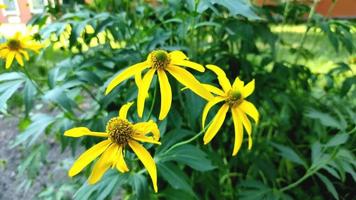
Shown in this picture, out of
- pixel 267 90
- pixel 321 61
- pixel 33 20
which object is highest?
pixel 33 20

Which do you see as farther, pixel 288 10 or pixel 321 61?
pixel 321 61

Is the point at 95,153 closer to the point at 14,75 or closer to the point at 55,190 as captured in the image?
the point at 14,75

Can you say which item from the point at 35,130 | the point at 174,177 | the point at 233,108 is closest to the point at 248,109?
the point at 233,108

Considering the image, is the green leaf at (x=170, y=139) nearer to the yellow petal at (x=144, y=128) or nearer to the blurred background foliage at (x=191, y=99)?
the blurred background foliage at (x=191, y=99)

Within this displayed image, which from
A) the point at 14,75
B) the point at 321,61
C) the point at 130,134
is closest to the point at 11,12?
the point at 14,75

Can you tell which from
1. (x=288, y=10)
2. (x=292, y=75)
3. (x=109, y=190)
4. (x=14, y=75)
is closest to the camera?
(x=109, y=190)

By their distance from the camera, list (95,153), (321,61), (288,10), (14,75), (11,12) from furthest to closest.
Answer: (321,61)
(288,10)
(11,12)
(14,75)
(95,153)

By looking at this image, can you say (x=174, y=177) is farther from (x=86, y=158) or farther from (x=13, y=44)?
(x=13, y=44)

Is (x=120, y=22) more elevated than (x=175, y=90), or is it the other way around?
(x=120, y=22)

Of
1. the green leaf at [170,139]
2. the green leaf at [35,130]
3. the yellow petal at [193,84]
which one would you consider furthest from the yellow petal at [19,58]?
the yellow petal at [193,84]
